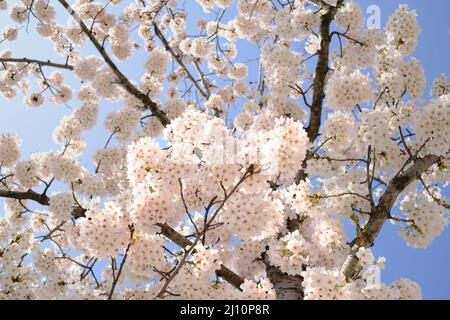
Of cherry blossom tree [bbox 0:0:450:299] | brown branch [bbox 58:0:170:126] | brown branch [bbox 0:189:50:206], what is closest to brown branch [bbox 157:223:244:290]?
cherry blossom tree [bbox 0:0:450:299]

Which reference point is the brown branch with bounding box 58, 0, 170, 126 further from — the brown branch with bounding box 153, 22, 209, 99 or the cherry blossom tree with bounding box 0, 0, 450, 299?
the brown branch with bounding box 153, 22, 209, 99

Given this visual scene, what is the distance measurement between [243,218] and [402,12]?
4146 millimetres

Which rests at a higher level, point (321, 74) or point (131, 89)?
point (131, 89)

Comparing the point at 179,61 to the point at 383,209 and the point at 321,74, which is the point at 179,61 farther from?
the point at 383,209

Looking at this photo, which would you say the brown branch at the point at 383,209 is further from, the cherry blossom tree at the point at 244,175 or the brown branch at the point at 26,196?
the brown branch at the point at 26,196

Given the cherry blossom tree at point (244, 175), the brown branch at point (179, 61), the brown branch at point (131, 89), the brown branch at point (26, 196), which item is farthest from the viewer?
the brown branch at point (179, 61)

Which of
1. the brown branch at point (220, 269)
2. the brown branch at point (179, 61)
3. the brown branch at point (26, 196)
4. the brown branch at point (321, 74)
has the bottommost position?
the brown branch at point (220, 269)

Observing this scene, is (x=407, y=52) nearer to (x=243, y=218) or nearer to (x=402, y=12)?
(x=402, y=12)

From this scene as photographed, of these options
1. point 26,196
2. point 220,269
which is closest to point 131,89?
point 26,196

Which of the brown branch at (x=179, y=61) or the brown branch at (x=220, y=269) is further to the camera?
the brown branch at (x=179, y=61)

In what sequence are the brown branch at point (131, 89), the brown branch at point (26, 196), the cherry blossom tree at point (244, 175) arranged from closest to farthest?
the cherry blossom tree at point (244, 175)
the brown branch at point (26, 196)
the brown branch at point (131, 89)

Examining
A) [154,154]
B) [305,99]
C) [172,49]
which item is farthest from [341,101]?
[172,49]

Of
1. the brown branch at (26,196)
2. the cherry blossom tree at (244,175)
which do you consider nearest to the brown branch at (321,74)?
the cherry blossom tree at (244,175)

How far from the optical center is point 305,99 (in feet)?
20.8
